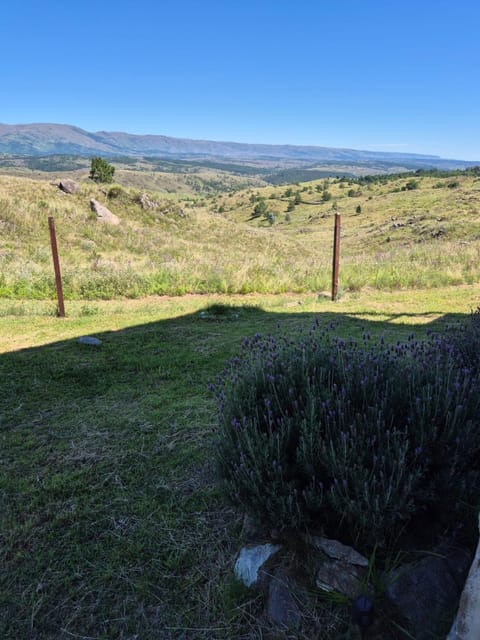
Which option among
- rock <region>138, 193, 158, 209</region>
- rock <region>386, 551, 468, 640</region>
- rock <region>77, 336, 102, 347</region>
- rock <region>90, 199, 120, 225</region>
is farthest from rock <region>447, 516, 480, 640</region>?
rock <region>138, 193, 158, 209</region>

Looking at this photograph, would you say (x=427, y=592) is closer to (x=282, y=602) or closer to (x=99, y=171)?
(x=282, y=602)

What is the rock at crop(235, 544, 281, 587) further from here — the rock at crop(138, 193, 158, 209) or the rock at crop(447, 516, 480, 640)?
the rock at crop(138, 193, 158, 209)

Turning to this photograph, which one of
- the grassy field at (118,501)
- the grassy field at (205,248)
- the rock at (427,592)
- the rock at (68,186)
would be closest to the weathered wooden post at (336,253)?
the grassy field at (205,248)

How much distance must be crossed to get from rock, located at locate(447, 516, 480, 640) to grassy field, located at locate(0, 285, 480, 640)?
488 mm

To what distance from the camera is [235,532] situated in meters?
2.38

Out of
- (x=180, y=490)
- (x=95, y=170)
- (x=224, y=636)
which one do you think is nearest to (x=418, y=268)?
(x=180, y=490)

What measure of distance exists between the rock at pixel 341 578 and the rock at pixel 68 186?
26.5 m

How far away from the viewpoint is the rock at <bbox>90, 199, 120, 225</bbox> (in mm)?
22250

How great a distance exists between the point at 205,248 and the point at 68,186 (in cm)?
924

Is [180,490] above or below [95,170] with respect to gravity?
below

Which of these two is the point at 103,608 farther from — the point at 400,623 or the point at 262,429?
→ the point at 400,623

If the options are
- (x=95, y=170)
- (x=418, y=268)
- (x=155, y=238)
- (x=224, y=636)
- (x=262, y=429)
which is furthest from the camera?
(x=95, y=170)

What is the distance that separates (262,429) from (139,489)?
108 centimetres

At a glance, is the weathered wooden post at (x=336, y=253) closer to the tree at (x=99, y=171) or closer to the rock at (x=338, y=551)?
the rock at (x=338, y=551)
